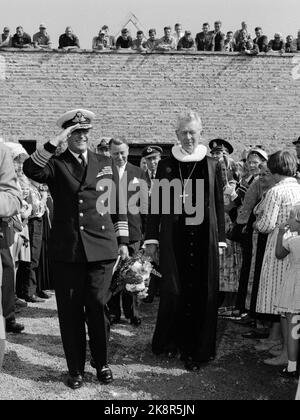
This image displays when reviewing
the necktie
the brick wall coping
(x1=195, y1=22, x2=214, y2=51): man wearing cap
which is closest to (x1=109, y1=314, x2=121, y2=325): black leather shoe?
the necktie

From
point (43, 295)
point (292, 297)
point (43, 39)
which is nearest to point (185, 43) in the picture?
point (43, 39)

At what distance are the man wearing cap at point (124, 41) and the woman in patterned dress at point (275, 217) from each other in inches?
523

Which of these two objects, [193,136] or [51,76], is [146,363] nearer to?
[193,136]

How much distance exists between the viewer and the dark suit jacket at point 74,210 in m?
4.14

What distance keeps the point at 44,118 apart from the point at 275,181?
43.3ft

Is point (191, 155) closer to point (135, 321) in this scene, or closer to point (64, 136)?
point (64, 136)

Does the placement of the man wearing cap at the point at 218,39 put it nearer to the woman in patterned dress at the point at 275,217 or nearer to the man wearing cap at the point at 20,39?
the man wearing cap at the point at 20,39

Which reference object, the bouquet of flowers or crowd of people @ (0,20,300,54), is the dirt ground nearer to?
the bouquet of flowers

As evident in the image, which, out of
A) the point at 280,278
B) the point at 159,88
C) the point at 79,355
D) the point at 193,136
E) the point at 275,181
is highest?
the point at 159,88

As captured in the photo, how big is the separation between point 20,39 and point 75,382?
1509 centimetres

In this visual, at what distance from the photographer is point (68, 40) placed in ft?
56.2

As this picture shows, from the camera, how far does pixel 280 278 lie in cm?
489

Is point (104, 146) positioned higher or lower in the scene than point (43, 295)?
higher
